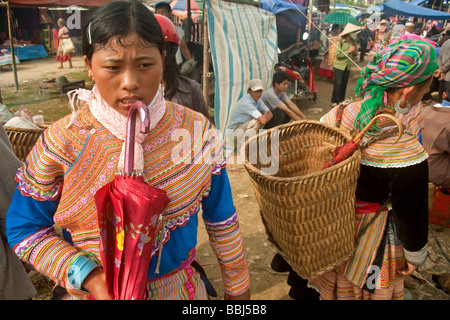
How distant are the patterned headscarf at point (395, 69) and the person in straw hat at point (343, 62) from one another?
24.5 ft

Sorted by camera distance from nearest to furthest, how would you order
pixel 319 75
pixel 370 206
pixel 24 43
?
pixel 370 206, pixel 319 75, pixel 24 43

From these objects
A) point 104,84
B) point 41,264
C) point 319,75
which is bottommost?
point 319,75

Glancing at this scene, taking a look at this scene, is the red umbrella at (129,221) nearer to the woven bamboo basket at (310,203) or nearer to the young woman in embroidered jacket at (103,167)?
the young woman in embroidered jacket at (103,167)

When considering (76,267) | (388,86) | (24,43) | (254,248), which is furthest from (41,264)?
(24,43)

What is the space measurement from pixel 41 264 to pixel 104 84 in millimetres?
644

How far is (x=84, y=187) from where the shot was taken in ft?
3.87

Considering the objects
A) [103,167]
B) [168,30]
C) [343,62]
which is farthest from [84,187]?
[343,62]

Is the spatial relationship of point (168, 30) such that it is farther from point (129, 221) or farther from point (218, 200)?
point (129, 221)

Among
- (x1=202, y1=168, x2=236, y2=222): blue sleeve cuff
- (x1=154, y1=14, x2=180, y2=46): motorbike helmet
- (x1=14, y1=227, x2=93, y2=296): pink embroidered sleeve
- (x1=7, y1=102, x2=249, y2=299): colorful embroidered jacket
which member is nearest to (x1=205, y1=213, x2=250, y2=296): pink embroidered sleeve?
(x1=202, y1=168, x2=236, y2=222): blue sleeve cuff

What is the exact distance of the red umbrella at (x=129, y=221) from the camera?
1019mm

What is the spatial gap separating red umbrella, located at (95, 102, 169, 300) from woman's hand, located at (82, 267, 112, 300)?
0.05 m

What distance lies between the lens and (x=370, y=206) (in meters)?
1.98

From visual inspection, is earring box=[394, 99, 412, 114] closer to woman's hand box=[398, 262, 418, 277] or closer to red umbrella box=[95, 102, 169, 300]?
woman's hand box=[398, 262, 418, 277]

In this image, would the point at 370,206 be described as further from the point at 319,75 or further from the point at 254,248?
the point at 319,75
